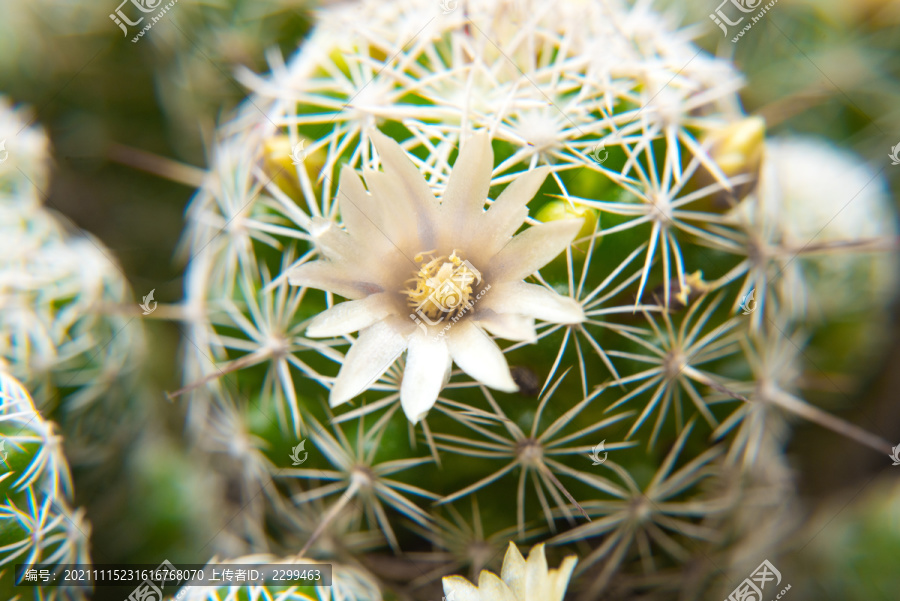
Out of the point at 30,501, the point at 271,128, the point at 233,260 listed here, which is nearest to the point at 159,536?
the point at 30,501

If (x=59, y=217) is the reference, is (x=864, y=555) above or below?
below

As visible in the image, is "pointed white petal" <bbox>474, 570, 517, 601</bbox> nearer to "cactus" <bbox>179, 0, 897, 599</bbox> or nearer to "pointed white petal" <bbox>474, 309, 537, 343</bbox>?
"cactus" <bbox>179, 0, 897, 599</bbox>

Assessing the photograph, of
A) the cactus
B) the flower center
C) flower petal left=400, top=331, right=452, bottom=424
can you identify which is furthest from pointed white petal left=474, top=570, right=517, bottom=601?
the flower center

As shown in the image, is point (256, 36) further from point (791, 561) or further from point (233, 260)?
point (791, 561)

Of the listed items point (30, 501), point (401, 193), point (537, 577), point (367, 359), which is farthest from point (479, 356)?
point (30, 501)

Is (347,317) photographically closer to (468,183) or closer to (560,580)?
(468,183)

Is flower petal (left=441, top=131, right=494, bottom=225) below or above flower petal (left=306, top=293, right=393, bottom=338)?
above
